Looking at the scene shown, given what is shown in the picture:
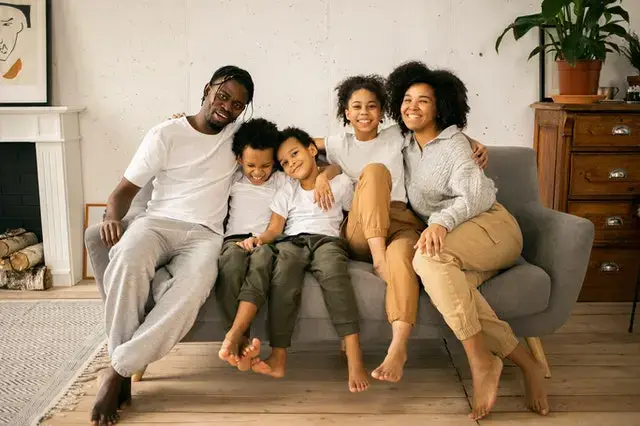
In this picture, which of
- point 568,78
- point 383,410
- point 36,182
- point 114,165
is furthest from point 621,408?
point 36,182

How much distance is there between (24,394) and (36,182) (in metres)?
1.76

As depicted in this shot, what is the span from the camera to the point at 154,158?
2277 millimetres

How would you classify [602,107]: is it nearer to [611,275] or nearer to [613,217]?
[613,217]

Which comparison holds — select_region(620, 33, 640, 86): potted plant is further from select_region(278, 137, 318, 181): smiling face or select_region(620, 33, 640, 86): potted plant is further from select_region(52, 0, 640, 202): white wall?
select_region(278, 137, 318, 181): smiling face

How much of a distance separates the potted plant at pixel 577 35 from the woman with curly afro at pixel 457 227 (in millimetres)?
916

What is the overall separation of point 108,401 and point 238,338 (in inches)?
17.1

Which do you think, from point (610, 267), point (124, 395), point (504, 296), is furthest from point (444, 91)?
point (124, 395)

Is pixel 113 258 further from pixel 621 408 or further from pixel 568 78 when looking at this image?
pixel 568 78

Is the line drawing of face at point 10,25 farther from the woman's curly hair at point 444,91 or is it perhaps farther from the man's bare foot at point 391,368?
the man's bare foot at point 391,368

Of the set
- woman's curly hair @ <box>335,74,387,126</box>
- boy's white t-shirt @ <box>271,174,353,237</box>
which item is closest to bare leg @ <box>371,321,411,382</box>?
boy's white t-shirt @ <box>271,174,353,237</box>

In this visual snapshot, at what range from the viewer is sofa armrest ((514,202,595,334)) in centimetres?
203

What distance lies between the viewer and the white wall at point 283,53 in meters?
3.28

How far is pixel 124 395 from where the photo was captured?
1953 mm

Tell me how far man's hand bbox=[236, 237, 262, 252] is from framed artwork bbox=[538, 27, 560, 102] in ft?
6.43
